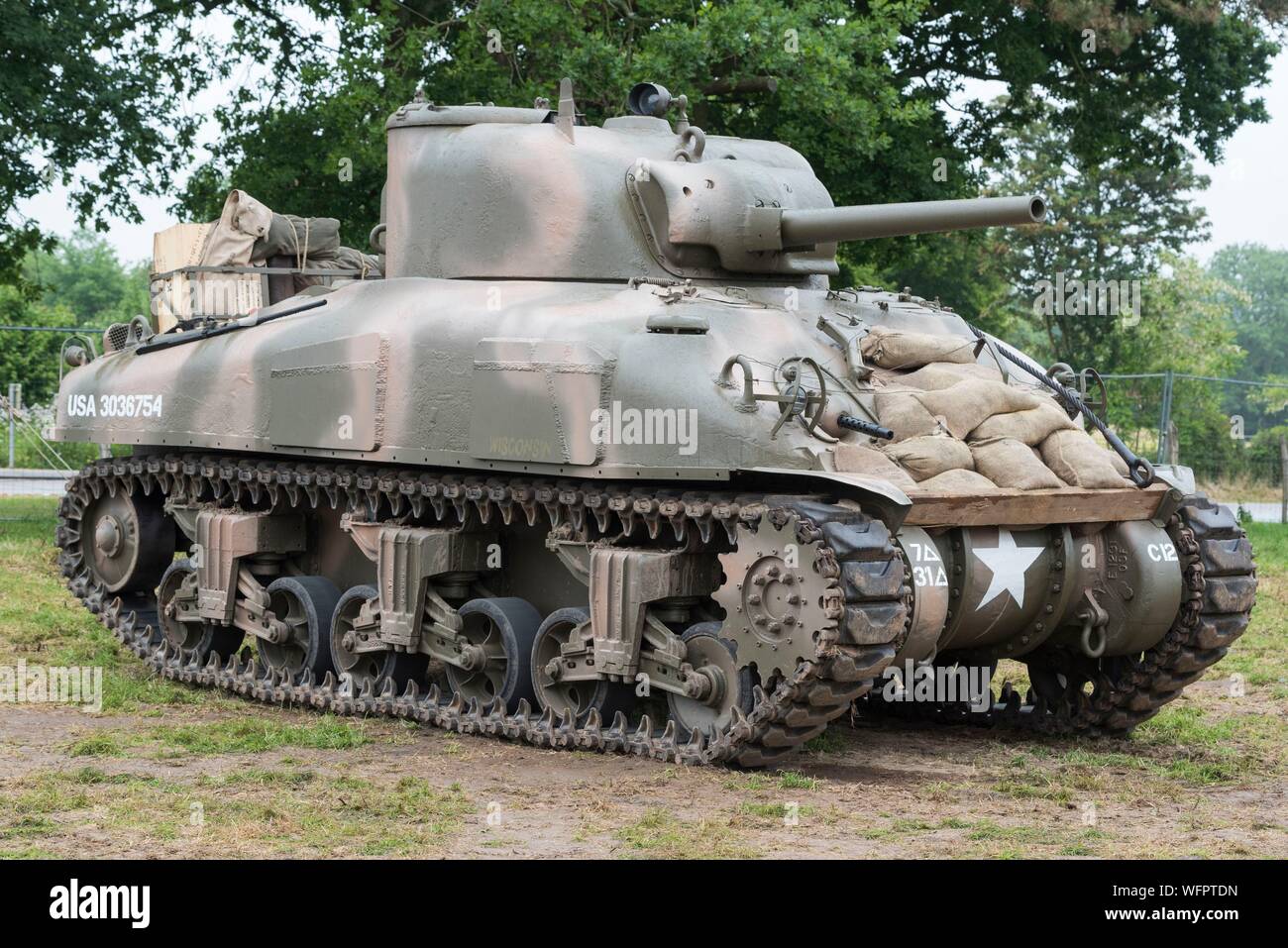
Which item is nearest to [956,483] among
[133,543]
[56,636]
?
[133,543]

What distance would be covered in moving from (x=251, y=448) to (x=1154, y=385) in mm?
26770

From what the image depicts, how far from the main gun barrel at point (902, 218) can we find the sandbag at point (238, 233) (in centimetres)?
483

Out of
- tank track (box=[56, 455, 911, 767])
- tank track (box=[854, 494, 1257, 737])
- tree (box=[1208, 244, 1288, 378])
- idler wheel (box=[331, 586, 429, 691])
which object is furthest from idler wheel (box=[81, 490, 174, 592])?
tree (box=[1208, 244, 1288, 378])

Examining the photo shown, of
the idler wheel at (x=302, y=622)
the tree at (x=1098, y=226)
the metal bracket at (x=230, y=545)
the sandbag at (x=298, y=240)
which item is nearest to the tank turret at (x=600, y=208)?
the metal bracket at (x=230, y=545)

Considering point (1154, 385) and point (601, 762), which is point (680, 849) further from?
point (1154, 385)

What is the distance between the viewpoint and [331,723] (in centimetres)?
1246

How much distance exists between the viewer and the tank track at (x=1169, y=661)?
38.9ft

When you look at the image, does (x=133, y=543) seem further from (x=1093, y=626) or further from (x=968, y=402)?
(x=1093, y=626)

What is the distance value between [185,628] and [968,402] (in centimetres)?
660

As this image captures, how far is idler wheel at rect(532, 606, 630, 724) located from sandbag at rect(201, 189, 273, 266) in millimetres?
4790

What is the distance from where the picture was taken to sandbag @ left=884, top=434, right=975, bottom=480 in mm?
10828

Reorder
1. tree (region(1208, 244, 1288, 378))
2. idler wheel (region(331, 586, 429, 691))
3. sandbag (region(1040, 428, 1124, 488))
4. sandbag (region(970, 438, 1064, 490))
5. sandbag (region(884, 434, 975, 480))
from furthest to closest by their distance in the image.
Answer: tree (region(1208, 244, 1288, 378)) → idler wheel (region(331, 586, 429, 691)) → sandbag (region(1040, 428, 1124, 488)) → sandbag (region(970, 438, 1064, 490)) → sandbag (region(884, 434, 975, 480))

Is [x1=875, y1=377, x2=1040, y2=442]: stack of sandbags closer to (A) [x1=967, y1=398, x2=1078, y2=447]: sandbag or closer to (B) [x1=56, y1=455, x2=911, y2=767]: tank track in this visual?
(A) [x1=967, y1=398, x2=1078, y2=447]: sandbag

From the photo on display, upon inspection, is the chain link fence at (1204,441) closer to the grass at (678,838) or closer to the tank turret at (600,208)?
the tank turret at (600,208)
